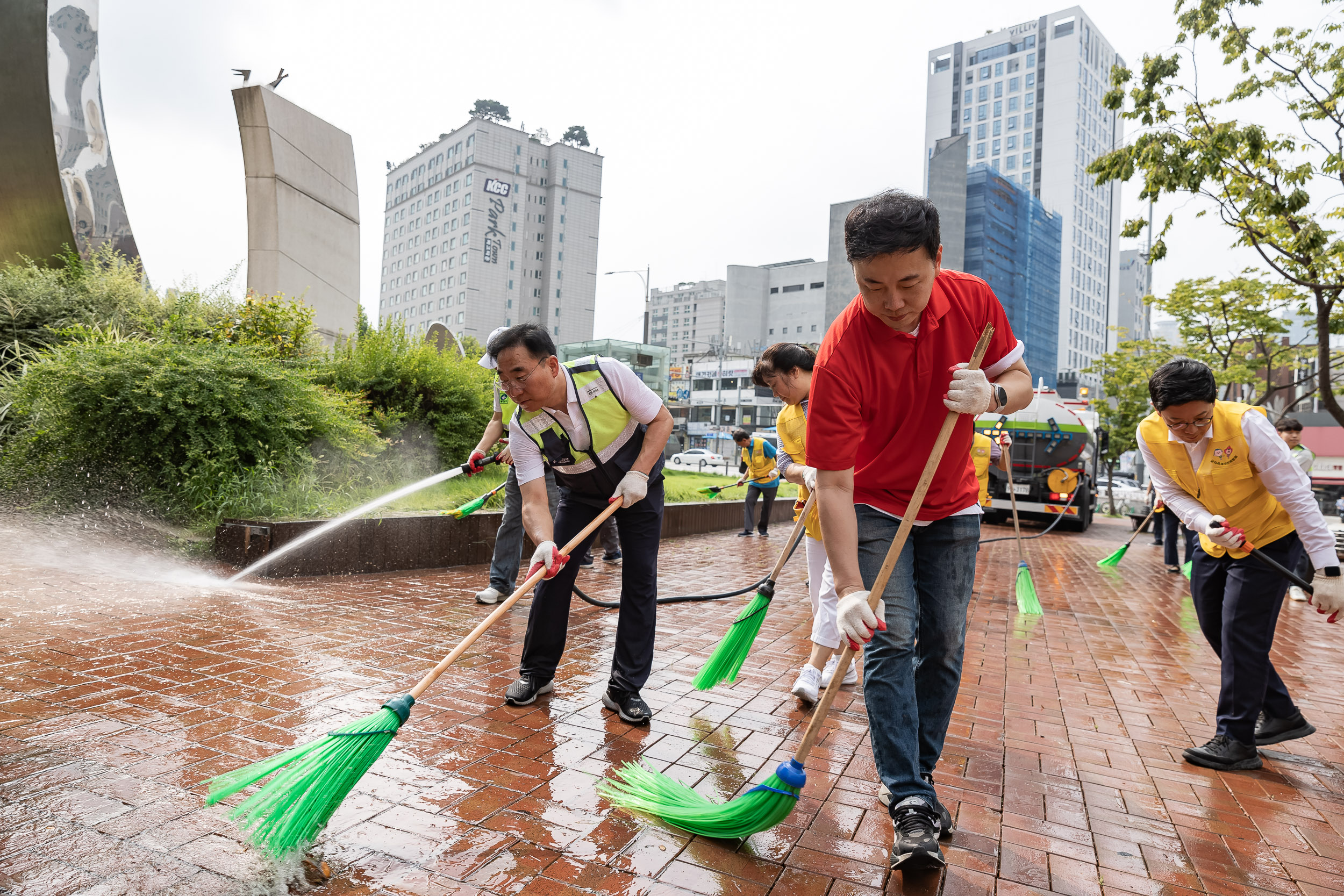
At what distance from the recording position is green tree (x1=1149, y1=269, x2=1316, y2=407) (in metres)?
16.8

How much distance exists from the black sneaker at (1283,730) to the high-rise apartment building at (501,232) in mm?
94173

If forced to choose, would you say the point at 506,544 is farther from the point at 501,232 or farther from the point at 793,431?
the point at 501,232

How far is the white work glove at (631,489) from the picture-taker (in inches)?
125

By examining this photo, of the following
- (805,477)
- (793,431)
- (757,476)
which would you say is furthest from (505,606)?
(757,476)

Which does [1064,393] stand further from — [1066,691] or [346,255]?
[1066,691]

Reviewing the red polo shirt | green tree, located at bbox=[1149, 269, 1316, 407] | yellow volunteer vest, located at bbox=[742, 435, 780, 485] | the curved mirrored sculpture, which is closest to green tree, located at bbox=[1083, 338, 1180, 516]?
green tree, located at bbox=[1149, 269, 1316, 407]

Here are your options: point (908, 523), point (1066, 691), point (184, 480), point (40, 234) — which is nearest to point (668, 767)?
point (908, 523)

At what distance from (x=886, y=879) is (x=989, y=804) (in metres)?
0.71

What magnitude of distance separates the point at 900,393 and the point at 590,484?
1.51 m

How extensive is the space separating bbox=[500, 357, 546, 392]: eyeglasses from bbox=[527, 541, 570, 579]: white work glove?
0.60 metres

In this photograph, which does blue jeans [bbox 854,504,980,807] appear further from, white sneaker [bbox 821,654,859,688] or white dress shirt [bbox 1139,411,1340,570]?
white sneaker [bbox 821,654,859,688]

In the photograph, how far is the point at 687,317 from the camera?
117 m

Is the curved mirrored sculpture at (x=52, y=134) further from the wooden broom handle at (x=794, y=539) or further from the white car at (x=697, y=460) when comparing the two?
the white car at (x=697, y=460)

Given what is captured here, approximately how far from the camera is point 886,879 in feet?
6.89
